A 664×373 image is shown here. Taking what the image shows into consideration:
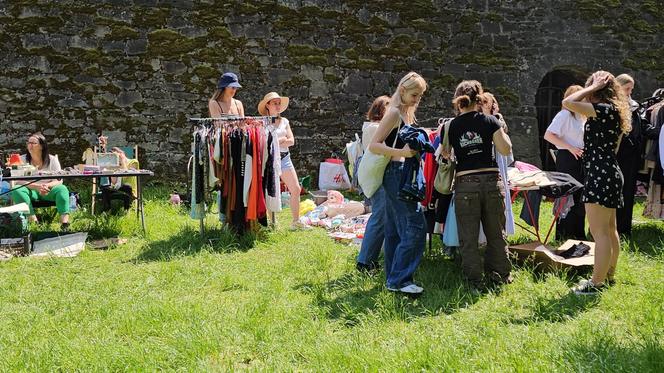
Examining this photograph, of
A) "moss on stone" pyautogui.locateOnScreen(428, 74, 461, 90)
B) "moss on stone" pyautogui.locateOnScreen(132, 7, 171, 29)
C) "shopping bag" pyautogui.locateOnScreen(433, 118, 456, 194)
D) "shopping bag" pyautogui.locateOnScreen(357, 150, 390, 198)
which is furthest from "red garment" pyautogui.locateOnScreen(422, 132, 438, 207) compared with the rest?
"moss on stone" pyautogui.locateOnScreen(132, 7, 171, 29)

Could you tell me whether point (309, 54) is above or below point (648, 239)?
above

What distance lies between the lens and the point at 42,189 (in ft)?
21.3

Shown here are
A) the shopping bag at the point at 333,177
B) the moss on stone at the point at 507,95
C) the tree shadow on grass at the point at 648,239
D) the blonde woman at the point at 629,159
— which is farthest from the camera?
the moss on stone at the point at 507,95

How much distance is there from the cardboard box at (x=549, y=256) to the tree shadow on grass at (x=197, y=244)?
Answer: 2.49 meters

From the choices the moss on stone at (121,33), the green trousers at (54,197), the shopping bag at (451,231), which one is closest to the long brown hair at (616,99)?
the shopping bag at (451,231)

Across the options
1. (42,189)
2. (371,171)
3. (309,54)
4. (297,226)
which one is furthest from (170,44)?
(371,171)

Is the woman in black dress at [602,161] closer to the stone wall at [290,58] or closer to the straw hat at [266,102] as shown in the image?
the straw hat at [266,102]

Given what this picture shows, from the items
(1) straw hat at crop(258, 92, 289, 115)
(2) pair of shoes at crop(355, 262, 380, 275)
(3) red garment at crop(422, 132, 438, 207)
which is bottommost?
(2) pair of shoes at crop(355, 262, 380, 275)

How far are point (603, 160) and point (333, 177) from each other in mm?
5530

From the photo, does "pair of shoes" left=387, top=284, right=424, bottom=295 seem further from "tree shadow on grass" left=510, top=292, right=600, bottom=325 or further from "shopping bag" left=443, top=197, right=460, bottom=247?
"tree shadow on grass" left=510, top=292, right=600, bottom=325

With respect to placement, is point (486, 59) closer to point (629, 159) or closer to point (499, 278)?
point (629, 159)

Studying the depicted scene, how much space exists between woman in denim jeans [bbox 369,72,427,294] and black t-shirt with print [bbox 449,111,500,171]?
36 centimetres

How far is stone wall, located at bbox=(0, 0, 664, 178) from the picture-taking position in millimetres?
8648

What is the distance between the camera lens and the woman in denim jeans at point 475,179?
13.5ft
